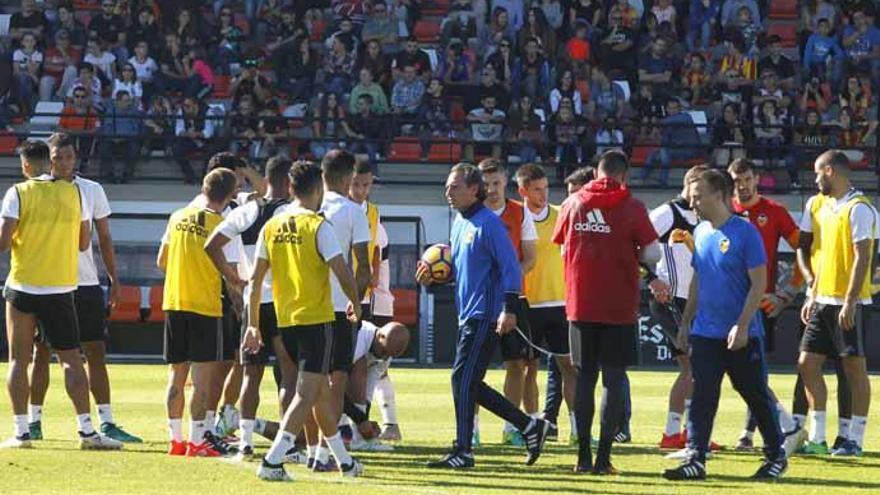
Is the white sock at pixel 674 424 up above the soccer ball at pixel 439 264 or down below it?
below

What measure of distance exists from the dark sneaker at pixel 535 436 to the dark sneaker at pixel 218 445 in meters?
2.17

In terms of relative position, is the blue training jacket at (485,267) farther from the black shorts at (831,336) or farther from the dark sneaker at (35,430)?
the dark sneaker at (35,430)

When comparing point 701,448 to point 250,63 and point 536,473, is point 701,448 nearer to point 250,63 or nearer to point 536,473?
point 536,473

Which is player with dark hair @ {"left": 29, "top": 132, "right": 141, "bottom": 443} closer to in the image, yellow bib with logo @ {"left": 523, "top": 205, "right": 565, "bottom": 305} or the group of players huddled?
the group of players huddled

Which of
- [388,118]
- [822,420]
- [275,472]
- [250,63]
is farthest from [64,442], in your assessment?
[250,63]

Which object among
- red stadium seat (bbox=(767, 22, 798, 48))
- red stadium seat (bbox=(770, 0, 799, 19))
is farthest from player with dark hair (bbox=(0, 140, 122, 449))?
red stadium seat (bbox=(770, 0, 799, 19))

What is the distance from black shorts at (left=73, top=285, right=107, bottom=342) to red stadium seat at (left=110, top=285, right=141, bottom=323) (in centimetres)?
1245

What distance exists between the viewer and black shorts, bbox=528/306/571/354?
15109 mm

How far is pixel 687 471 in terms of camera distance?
1186cm

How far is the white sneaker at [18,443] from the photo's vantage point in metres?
13.5

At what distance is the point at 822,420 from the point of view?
14141 mm

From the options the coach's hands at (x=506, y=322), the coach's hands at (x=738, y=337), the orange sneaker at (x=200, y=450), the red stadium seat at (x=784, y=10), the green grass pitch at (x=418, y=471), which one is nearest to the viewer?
the green grass pitch at (x=418, y=471)

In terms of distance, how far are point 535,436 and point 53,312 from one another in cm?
368

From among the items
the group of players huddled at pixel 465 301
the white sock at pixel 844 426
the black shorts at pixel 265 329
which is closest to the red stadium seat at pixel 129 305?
the group of players huddled at pixel 465 301
